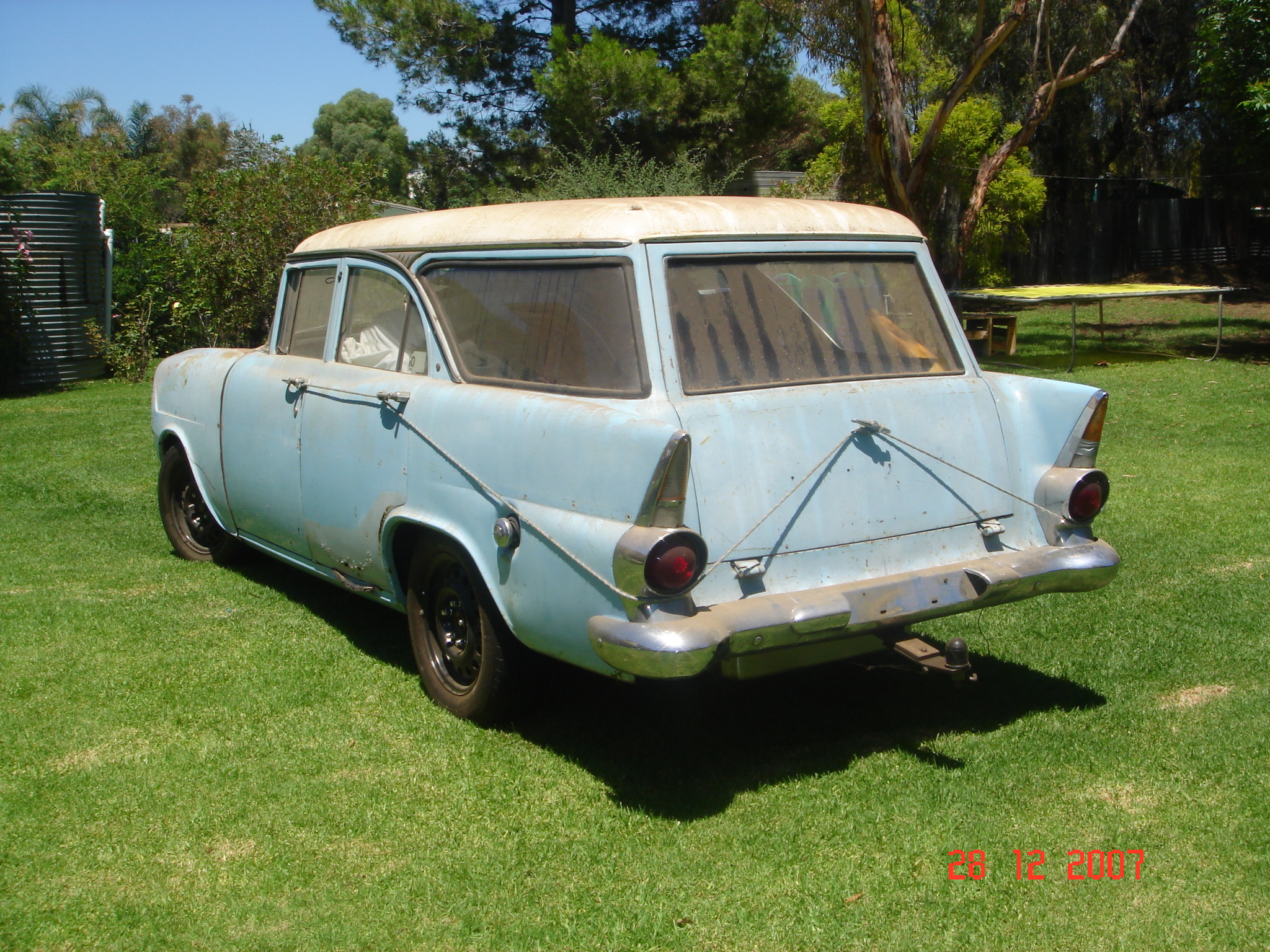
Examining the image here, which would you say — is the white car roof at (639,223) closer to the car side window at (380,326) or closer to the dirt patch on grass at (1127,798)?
the car side window at (380,326)

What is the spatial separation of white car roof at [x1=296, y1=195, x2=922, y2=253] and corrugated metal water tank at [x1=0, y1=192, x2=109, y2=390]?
1211cm

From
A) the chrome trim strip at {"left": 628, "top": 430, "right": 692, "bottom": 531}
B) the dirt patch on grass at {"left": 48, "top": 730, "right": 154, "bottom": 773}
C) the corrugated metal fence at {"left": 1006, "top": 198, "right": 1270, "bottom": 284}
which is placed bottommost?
the dirt patch on grass at {"left": 48, "top": 730, "right": 154, "bottom": 773}

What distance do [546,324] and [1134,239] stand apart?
3160 centimetres

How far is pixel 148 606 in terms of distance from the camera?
6035 millimetres

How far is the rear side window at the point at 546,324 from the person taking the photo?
13.4ft

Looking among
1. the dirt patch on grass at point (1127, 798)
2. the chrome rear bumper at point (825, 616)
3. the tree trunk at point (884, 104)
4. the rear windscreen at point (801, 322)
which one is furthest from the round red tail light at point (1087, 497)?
the tree trunk at point (884, 104)

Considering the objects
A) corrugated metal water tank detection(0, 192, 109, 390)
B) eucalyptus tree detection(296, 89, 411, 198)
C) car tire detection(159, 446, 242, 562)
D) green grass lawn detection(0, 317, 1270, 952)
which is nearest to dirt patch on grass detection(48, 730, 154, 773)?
green grass lawn detection(0, 317, 1270, 952)

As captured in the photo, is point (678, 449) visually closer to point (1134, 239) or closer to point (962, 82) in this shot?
point (962, 82)

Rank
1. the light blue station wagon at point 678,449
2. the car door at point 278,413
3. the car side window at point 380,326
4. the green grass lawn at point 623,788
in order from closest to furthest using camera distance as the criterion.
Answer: the green grass lawn at point 623,788 < the light blue station wagon at point 678,449 < the car side window at point 380,326 < the car door at point 278,413

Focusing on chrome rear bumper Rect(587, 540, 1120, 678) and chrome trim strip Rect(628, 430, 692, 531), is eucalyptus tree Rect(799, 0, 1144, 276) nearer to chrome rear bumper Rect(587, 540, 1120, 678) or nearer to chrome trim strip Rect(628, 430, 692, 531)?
chrome rear bumper Rect(587, 540, 1120, 678)

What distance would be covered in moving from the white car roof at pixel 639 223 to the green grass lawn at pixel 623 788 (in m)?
1.67

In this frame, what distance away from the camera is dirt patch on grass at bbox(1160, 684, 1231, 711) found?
14.9 ft

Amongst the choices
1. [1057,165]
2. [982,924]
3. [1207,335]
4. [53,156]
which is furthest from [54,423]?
[1057,165]

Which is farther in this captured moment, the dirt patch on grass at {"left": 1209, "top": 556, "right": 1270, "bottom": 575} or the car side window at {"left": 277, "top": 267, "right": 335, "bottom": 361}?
the dirt patch on grass at {"left": 1209, "top": 556, "right": 1270, "bottom": 575}
